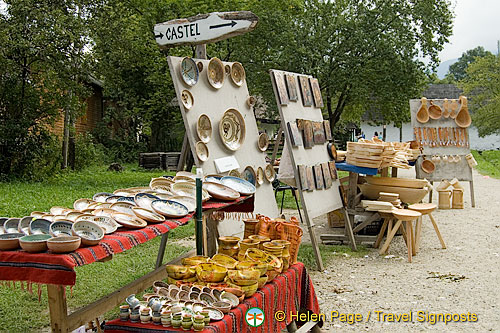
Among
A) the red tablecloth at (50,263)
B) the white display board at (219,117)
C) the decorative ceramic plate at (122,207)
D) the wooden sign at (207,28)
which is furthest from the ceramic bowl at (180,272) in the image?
the wooden sign at (207,28)

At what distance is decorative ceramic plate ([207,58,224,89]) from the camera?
5414mm

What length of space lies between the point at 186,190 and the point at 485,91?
38.0 m

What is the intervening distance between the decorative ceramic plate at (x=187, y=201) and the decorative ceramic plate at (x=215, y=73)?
5.18 ft

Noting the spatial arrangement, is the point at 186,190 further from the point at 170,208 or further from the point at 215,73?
the point at 215,73

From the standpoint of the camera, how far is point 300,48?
56.7 feet

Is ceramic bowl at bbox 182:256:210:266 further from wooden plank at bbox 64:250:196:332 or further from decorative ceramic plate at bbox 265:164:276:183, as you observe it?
decorative ceramic plate at bbox 265:164:276:183

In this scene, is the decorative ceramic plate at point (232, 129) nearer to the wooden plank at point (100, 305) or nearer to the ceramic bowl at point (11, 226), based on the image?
the wooden plank at point (100, 305)

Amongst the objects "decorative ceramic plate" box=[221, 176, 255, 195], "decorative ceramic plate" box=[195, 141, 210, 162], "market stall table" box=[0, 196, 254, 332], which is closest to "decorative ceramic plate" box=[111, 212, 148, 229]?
"market stall table" box=[0, 196, 254, 332]

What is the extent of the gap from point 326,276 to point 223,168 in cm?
202

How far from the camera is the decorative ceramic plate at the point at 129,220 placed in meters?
3.38

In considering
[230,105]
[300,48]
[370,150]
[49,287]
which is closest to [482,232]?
[370,150]

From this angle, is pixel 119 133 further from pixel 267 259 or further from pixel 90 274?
pixel 267 259

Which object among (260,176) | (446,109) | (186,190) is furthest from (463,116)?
(186,190)

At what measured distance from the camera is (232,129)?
565 cm
